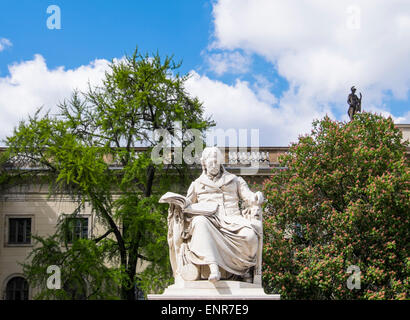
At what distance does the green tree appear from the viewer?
1772 cm

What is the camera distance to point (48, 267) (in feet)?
59.1

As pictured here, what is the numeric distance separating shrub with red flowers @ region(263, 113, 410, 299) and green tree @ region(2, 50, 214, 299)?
367 cm

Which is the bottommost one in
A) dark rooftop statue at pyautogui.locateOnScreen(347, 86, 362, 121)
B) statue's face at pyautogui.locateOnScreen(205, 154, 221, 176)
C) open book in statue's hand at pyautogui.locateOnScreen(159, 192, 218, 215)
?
open book in statue's hand at pyautogui.locateOnScreen(159, 192, 218, 215)

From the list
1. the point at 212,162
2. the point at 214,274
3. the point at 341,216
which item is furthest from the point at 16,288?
the point at 214,274

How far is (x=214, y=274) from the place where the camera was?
7598mm

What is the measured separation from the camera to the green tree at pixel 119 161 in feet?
58.1

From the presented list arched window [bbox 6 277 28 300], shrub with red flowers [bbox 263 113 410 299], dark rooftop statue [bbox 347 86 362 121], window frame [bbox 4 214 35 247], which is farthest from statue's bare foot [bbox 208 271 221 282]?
arched window [bbox 6 277 28 300]

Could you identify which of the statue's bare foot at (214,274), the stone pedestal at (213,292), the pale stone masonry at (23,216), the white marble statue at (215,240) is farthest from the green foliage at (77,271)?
the statue's bare foot at (214,274)

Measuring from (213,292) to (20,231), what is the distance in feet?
68.0

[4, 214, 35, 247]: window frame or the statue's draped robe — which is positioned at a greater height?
the statue's draped robe

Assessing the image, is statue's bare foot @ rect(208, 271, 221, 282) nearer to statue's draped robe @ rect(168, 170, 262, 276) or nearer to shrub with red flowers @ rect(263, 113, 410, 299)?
statue's draped robe @ rect(168, 170, 262, 276)

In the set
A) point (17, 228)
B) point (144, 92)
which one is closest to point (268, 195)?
point (144, 92)

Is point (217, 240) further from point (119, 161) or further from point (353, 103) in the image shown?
point (353, 103)
